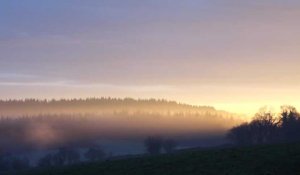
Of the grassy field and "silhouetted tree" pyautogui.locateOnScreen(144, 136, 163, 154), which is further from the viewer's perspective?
"silhouetted tree" pyautogui.locateOnScreen(144, 136, 163, 154)

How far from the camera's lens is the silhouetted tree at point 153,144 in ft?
512

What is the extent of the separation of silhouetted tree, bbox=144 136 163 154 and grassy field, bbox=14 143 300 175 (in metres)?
102

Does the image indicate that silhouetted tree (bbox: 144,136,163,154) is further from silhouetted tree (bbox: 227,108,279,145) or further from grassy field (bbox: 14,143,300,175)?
grassy field (bbox: 14,143,300,175)

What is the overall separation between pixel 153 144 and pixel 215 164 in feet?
378

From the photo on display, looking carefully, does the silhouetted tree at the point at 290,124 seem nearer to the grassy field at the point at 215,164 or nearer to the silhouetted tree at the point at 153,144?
the silhouetted tree at the point at 153,144

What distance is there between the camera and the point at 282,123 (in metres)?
139

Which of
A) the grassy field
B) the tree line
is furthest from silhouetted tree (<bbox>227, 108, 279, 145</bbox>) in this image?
the grassy field

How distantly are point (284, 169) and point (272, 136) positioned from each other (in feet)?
339

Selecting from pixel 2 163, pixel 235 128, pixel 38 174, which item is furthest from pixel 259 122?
pixel 38 174

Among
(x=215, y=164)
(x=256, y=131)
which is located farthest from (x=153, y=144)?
(x=215, y=164)

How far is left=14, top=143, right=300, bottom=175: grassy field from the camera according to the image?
1614 inches

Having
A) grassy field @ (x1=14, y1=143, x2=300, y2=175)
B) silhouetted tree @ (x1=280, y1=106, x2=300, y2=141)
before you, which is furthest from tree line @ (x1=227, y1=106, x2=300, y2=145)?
grassy field @ (x1=14, y1=143, x2=300, y2=175)

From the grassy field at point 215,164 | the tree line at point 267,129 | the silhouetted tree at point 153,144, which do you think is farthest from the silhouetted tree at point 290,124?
the grassy field at point 215,164

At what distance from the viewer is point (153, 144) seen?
159 meters
